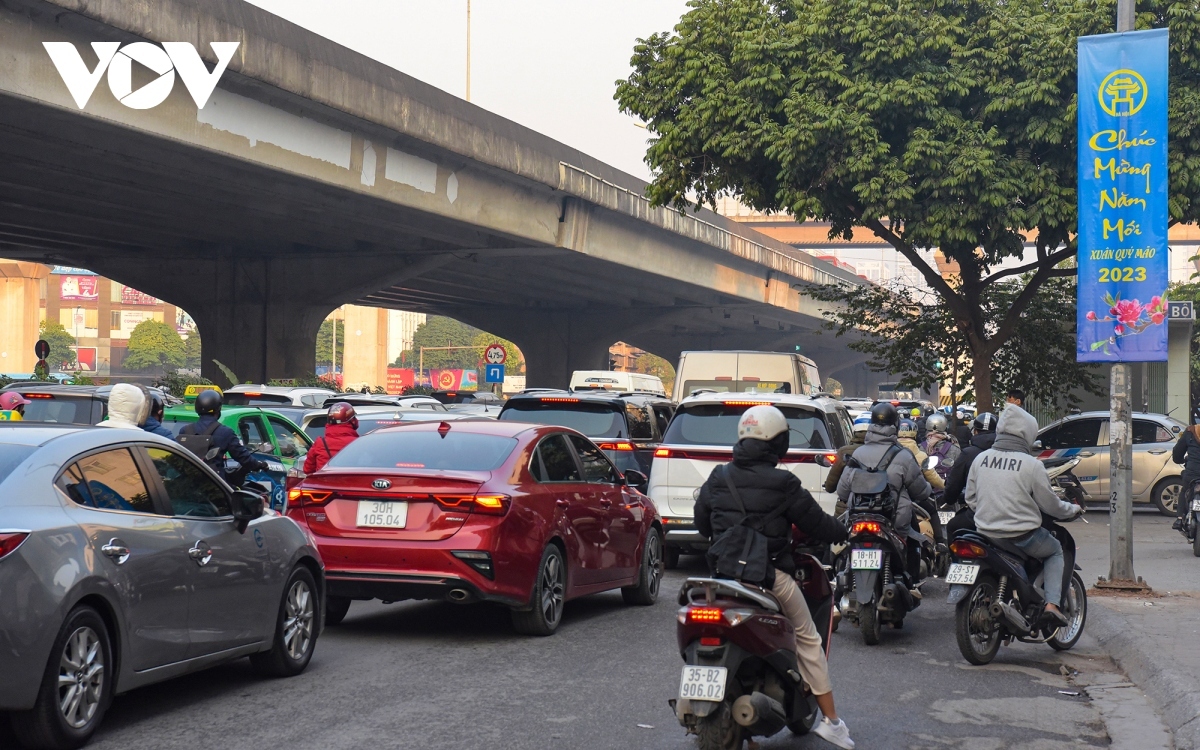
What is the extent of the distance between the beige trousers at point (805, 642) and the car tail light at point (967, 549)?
9.72 ft

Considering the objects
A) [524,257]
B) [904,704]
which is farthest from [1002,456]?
[524,257]

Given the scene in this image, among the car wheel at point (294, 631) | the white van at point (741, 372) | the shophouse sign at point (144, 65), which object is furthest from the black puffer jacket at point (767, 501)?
the shophouse sign at point (144, 65)

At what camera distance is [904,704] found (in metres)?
7.64

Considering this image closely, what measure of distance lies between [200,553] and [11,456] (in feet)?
3.74

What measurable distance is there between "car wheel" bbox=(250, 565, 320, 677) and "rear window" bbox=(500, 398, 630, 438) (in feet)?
24.3

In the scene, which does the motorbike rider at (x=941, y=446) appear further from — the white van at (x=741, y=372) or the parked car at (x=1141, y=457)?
the parked car at (x=1141, y=457)

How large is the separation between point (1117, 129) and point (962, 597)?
540 centimetres

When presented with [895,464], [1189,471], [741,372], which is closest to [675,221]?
[741,372]

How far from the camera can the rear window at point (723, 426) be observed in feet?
43.1

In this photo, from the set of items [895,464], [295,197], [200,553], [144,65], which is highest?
[144,65]

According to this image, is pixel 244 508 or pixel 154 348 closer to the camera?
pixel 244 508

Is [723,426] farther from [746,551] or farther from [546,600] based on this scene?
[746,551]

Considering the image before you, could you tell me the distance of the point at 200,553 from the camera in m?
6.99

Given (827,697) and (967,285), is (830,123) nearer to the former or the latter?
(967,285)
